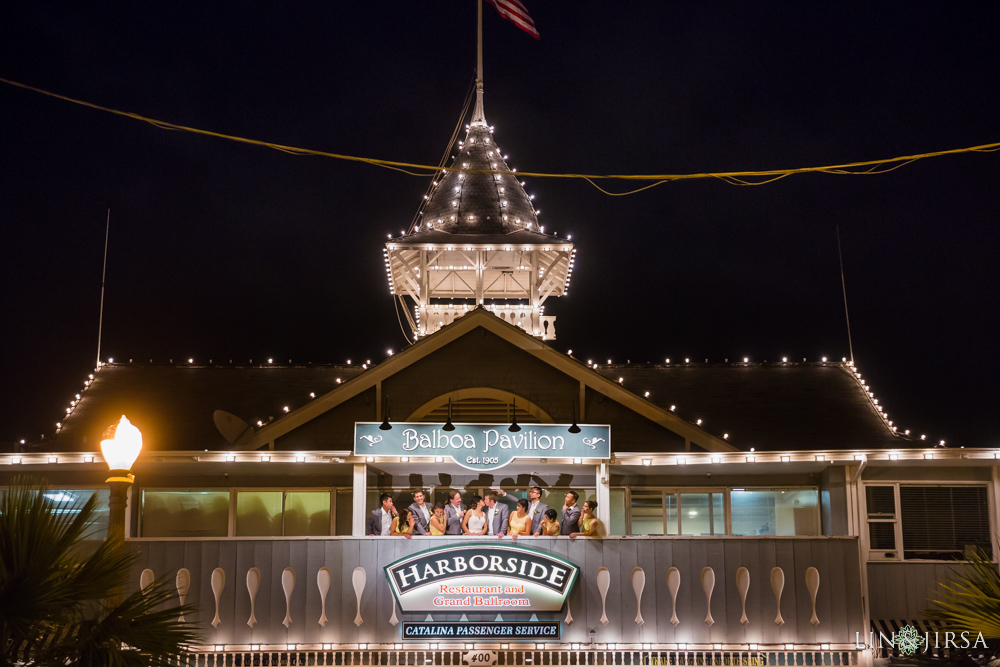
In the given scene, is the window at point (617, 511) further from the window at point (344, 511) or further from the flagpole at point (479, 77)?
the flagpole at point (479, 77)

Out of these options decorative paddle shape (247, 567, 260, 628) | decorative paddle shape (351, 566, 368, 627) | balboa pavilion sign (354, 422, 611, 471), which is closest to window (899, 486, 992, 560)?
balboa pavilion sign (354, 422, 611, 471)

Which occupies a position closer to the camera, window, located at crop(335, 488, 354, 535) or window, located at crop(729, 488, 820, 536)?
window, located at crop(729, 488, 820, 536)

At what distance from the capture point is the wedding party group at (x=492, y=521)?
1578 centimetres

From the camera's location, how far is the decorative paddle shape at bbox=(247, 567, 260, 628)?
607 inches

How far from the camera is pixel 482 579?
51.1 ft

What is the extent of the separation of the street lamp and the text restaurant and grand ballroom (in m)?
5.83

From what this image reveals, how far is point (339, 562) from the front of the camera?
15.7 meters

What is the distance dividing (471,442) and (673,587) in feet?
12.1

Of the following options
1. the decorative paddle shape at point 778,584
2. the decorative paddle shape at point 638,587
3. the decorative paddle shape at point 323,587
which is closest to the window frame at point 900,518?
the decorative paddle shape at point 778,584

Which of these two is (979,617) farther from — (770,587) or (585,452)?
(585,452)

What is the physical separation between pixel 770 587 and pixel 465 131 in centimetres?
1636

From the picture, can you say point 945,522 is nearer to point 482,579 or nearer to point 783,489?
point 783,489

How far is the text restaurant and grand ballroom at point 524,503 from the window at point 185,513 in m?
0.04

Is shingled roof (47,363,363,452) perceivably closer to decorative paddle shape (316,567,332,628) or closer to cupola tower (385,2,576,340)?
decorative paddle shape (316,567,332,628)
